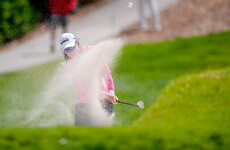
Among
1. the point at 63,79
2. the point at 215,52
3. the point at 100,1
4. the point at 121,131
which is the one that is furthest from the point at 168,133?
the point at 100,1

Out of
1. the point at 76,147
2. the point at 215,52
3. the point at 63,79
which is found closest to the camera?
the point at 76,147

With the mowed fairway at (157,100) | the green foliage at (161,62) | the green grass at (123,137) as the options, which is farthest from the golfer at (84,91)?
the green foliage at (161,62)

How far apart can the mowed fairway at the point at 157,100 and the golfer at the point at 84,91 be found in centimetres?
45

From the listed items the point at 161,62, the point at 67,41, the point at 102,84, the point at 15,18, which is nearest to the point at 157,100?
the point at 161,62

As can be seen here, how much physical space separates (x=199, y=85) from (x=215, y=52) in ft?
13.2

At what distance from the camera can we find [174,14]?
53.6 ft

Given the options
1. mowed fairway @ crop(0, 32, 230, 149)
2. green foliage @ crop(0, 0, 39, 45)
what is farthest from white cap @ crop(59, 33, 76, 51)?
green foliage @ crop(0, 0, 39, 45)

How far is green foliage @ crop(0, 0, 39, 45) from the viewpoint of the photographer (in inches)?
531

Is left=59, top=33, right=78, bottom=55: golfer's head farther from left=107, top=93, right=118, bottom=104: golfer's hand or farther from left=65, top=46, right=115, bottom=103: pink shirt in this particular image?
left=107, top=93, right=118, bottom=104: golfer's hand

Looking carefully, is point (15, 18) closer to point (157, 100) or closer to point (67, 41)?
point (157, 100)

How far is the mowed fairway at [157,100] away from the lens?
15.4 feet

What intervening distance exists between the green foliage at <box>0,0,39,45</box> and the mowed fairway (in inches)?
71.5

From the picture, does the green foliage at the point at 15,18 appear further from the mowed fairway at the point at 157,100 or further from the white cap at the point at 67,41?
the white cap at the point at 67,41

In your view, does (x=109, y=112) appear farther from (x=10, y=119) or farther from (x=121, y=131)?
(x=10, y=119)
